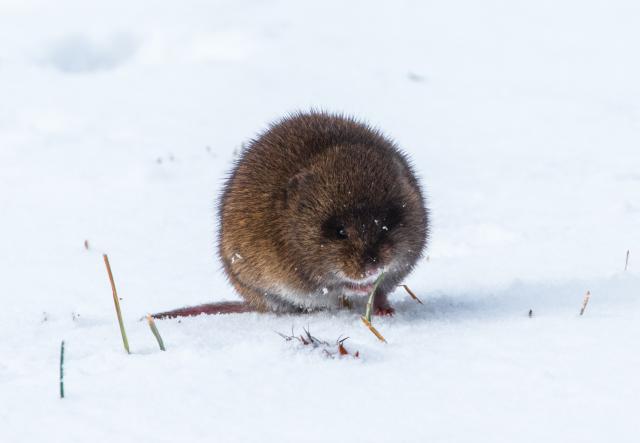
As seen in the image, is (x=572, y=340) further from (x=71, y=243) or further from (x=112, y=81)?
(x=112, y=81)

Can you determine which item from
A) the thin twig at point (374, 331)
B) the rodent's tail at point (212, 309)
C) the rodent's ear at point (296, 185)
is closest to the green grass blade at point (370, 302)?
the thin twig at point (374, 331)

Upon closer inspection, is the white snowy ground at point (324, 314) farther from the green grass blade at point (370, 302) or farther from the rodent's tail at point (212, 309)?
the rodent's tail at point (212, 309)

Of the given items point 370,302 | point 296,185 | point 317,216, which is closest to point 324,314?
point 317,216

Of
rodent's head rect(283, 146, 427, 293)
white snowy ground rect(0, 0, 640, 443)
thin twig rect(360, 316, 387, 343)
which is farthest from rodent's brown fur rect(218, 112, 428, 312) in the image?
thin twig rect(360, 316, 387, 343)

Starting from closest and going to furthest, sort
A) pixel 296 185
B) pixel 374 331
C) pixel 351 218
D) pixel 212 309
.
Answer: pixel 374 331
pixel 351 218
pixel 296 185
pixel 212 309

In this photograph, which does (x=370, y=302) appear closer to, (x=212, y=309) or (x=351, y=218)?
(x=351, y=218)

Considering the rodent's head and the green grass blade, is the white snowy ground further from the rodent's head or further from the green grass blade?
the rodent's head
